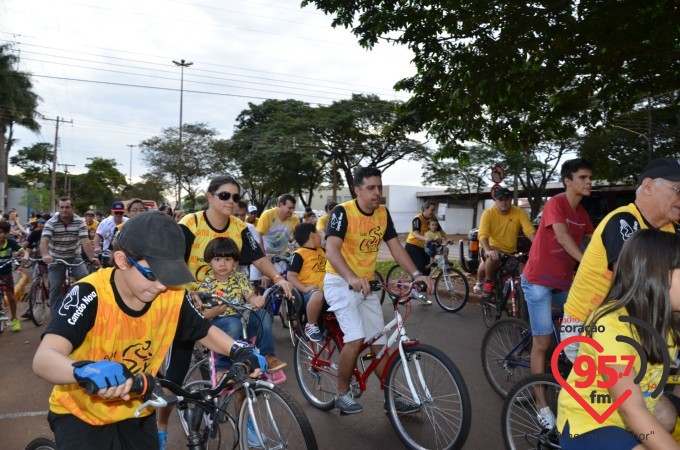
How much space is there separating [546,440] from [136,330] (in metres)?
2.45

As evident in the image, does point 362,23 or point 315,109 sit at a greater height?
point 315,109

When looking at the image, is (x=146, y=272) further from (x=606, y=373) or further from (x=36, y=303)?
(x=36, y=303)

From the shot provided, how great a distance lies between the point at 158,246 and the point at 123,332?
51 centimetres

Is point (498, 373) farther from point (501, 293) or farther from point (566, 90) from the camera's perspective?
point (566, 90)

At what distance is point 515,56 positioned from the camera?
8.72 meters

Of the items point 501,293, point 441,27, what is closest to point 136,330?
point 501,293

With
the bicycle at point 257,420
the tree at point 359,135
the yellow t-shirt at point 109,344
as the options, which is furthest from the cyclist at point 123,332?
the tree at point 359,135

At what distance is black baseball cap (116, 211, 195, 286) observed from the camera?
2006 mm

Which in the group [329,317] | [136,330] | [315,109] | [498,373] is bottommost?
[498,373]

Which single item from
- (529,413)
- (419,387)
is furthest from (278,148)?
(529,413)

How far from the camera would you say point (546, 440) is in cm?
307

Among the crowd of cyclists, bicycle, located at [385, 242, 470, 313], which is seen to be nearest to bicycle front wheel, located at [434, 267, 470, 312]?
bicycle, located at [385, 242, 470, 313]

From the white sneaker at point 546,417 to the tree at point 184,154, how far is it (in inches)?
1602

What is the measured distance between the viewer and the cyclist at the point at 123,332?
202cm
